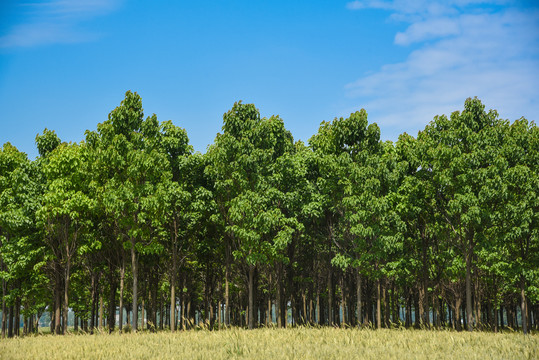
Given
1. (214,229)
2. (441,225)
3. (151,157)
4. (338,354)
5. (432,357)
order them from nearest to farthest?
1. (432,357)
2. (338,354)
3. (151,157)
4. (441,225)
5. (214,229)

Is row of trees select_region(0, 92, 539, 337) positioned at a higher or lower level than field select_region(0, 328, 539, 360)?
higher

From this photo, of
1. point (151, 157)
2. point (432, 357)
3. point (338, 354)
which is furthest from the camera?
point (151, 157)

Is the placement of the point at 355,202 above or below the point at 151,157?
below

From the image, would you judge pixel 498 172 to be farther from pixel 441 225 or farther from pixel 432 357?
pixel 432 357

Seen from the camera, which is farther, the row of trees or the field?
the row of trees

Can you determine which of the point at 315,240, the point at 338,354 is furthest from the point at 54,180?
the point at 338,354

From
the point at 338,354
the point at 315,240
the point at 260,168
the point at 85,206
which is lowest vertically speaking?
the point at 338,354

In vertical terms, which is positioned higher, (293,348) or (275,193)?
(275,193)

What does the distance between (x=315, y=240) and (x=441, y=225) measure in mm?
11063

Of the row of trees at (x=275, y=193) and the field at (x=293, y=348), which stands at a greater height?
the row of trees at (x=275, y=193)

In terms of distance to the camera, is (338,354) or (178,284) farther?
(178,284)

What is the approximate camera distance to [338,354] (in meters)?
13.9

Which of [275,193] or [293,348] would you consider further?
[275,193]

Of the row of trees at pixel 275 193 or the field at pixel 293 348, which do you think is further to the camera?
the row of trees at pixel 275 193
